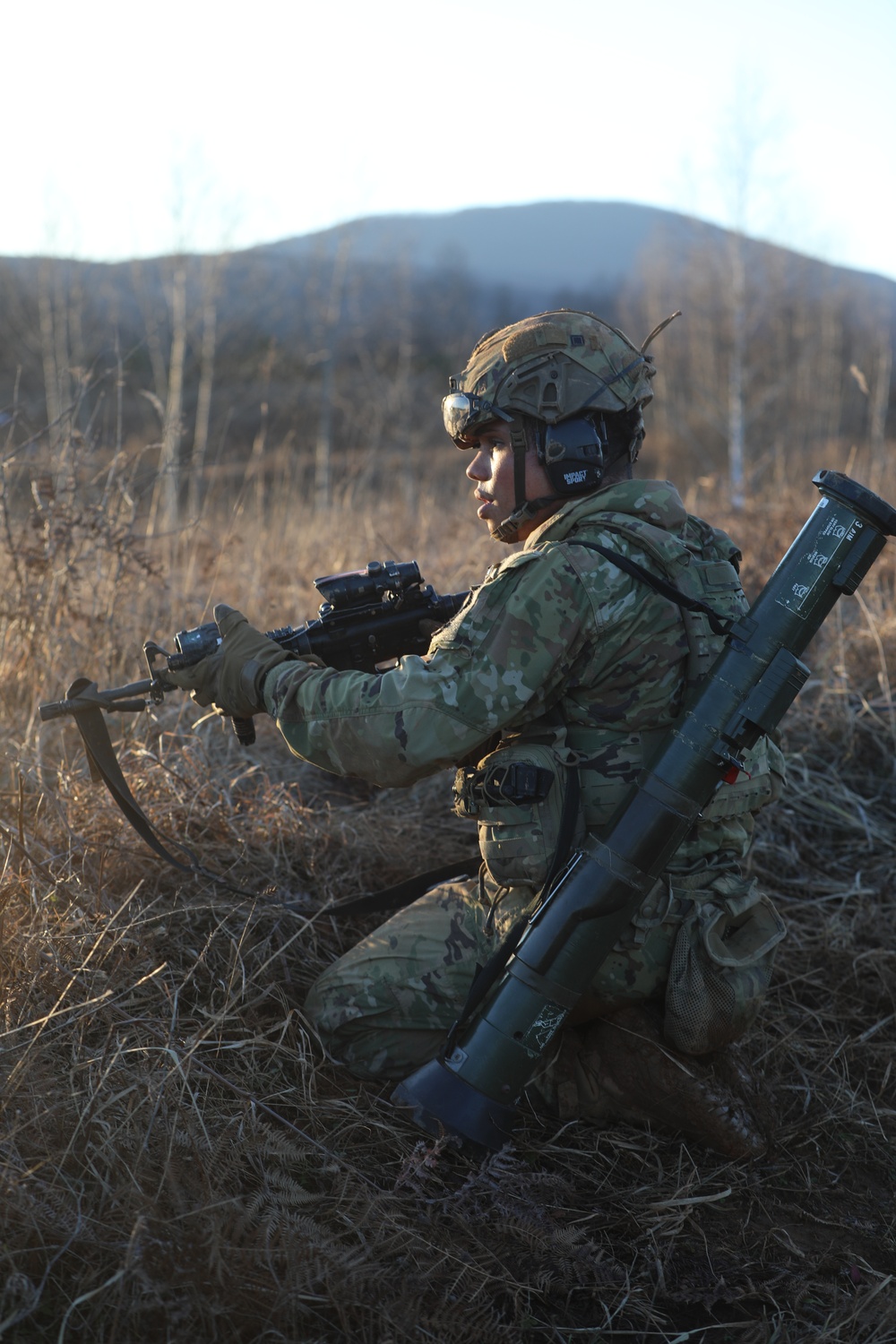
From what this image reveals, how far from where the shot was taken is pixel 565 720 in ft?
7.52

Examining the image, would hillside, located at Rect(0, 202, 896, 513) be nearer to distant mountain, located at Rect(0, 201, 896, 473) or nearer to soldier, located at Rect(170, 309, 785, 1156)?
distant mountain, located at Rect(0, 201, 896, 473)

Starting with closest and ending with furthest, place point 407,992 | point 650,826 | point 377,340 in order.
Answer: point 650,826 < point 407,992 < point 377,340

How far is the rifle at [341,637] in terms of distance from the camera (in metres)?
2.47

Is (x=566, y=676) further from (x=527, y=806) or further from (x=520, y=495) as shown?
(x=520, y=495)

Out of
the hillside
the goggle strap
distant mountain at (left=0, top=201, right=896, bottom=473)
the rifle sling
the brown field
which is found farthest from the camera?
distant mountain at (left=0, top=201, right=896, bottom=473)

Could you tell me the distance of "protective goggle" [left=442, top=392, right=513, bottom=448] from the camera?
231 centimetres

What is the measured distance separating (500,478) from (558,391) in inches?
10.2

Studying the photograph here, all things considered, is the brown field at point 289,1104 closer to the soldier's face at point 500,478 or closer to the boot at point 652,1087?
the boot at point 652,1087

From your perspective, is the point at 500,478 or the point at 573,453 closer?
the point at 573,453

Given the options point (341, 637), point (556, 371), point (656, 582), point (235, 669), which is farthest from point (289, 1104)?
point (556, 371)

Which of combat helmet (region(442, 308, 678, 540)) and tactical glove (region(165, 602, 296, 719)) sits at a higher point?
combat helmet (region(442, 308, 678, 540))

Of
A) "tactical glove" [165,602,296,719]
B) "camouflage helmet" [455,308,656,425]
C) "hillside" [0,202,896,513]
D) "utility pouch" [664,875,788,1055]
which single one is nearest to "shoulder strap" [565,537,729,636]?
"camouflage helmet" [455,308,656,425]

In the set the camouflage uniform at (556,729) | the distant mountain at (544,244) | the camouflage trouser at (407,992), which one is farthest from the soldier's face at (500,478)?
the distant mountain at (544,244)

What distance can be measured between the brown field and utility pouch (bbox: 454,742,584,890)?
25.1 inches
